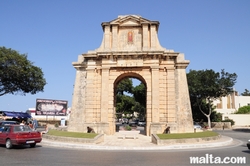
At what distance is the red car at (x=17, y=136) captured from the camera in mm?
15126

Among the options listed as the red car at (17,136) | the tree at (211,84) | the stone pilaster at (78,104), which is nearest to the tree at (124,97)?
the tree at (211,84)

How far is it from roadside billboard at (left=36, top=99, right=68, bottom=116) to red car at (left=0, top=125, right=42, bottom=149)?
2398 cm

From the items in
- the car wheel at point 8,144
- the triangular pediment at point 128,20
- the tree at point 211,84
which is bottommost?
the car wheel at point 8,144

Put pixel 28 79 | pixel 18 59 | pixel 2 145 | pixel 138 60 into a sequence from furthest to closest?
pixel 28 79, pixel 18 59, pixel 138 60, pixel 2 145

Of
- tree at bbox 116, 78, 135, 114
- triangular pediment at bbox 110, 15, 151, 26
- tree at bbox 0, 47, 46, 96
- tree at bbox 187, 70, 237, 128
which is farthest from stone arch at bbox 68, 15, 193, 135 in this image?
tree at bbox 116, 78, 135, 114

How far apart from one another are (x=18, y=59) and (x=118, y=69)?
20009 mm

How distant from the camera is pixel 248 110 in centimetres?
6344

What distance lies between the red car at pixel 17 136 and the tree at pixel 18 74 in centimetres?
2293

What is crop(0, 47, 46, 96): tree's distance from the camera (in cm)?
3672

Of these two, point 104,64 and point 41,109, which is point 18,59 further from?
point 104,64

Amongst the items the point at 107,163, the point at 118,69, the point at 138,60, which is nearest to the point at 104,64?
the point at 118,69

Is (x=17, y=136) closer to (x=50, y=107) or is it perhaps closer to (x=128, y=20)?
(x=128, y=20)

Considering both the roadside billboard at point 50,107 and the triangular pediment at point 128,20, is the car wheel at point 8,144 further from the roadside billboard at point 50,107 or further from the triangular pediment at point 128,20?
the roadside billboard at point 50,107

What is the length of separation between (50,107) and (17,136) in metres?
26.5
